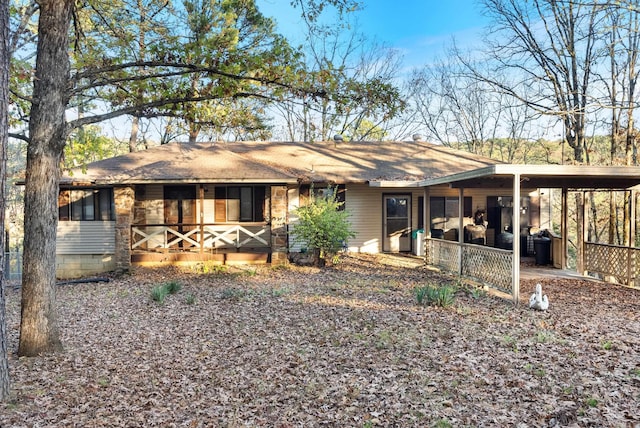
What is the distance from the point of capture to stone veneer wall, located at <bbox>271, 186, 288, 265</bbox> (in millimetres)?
13742

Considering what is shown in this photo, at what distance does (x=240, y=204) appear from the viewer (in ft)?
50.2

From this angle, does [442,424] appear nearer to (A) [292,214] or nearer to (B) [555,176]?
(B) [555,176]

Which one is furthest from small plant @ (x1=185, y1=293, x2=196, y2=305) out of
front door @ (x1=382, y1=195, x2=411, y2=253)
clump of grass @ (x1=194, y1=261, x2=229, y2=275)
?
front door @ (x1=382, y1=195, x2=411, y2=253)

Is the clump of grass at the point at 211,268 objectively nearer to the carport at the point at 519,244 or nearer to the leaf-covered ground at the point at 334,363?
the leaf-covered ground at the point at 334,363

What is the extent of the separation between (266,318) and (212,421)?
3.72m

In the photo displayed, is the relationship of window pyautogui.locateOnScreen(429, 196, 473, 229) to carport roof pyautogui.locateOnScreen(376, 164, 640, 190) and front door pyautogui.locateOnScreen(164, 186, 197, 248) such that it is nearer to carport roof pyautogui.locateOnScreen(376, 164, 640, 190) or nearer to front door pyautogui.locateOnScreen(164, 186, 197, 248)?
carport roof pyautogui.locateOnScreen(376, 164, 640, 190)

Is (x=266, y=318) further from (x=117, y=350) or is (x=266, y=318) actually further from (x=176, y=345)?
(x=117, y=350)

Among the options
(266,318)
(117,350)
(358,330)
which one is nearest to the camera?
(117,350)

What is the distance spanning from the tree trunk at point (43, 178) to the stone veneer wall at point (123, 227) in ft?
24.7

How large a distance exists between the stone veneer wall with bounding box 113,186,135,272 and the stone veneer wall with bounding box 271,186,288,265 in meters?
4.32

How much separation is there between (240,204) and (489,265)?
8664 millimetres

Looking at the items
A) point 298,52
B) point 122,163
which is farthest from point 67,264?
point 298,52

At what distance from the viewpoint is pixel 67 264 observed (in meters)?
13.8

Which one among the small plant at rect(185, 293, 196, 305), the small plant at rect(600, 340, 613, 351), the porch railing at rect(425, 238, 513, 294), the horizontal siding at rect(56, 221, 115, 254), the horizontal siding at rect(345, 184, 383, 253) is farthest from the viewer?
the horizontal siding at rect(345, 184, 383, 253)
